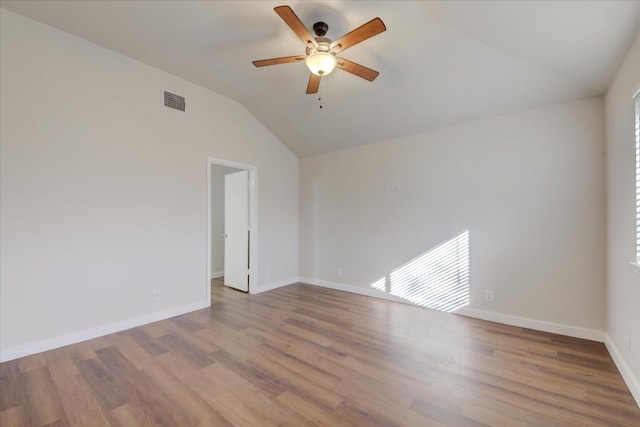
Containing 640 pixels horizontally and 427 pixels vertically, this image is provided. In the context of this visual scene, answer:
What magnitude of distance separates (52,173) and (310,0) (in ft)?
9.37

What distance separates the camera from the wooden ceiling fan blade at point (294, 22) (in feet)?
5.87

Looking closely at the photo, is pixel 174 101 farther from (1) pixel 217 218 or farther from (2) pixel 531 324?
(2) pixel 531 324

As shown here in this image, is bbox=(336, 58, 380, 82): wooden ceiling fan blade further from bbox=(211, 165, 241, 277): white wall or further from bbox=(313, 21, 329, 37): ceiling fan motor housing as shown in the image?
bbox=(211, 165, 241, 277): white wall

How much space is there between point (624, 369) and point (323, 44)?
3478mm

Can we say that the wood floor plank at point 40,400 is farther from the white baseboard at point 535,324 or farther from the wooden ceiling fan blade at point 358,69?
the white baseboard at point 535,324

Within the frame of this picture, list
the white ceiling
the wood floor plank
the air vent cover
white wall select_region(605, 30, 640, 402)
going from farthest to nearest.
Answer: the air vent cover, the white ceiling, white wall select_region(605, 30, 640, 402), the wood floor plank

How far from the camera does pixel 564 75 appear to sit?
8.45 ft

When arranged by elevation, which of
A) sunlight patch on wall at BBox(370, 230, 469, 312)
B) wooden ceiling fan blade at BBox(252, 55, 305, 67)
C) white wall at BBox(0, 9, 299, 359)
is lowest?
sunlight patch on wall at BBox(370, 230, 469, 312)

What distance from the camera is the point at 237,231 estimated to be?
15.9ft

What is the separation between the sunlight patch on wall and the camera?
354 centimetres

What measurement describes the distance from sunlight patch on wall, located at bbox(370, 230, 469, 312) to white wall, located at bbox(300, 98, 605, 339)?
10 cm

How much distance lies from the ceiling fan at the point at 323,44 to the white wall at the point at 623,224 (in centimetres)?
186

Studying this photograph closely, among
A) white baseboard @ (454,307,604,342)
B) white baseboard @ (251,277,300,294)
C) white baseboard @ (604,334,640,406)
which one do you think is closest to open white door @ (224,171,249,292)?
white baseboard @ (251,277,300,294)

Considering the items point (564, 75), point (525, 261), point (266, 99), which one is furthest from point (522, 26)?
point (266, 99)
